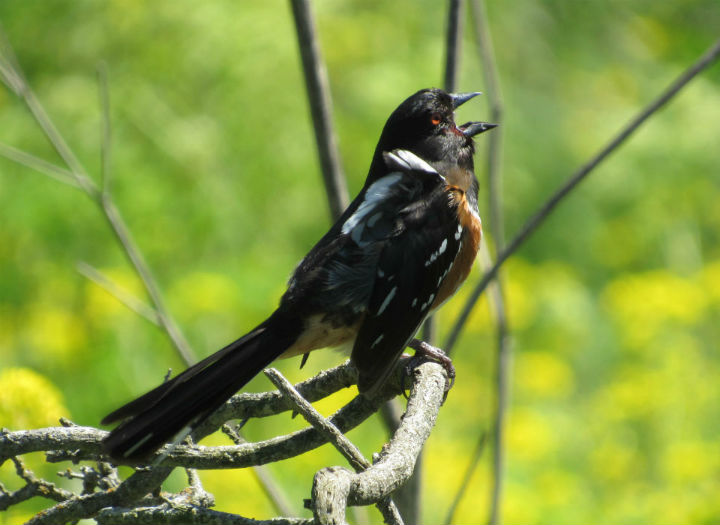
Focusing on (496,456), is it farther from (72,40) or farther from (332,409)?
(72,40)

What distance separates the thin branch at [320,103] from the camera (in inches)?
106

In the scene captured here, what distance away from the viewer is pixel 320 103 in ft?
9.11

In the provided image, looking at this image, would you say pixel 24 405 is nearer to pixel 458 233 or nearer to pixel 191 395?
pixel 191 395

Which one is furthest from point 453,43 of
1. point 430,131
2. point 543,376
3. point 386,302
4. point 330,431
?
point 543,376

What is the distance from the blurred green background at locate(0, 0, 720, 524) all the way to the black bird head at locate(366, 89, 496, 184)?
1.75m

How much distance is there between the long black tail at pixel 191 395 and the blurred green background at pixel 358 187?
5.03 feet

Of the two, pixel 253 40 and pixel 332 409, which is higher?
pixel 253 40

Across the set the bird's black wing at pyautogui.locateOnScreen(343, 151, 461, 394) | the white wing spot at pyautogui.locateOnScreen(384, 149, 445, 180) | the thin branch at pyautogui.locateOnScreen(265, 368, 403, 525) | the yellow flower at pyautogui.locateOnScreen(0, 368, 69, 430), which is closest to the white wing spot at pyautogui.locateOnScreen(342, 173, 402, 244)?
the bird's black wing at pyautogui.locateOnScreen(343, 151, 461, 394)

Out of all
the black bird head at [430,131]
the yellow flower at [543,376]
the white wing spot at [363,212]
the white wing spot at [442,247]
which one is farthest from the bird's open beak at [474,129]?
the yellow flower at [543,376]

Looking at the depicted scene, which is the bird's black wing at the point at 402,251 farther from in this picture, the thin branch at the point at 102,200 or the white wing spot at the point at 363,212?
the thin branch at the point at 102,200

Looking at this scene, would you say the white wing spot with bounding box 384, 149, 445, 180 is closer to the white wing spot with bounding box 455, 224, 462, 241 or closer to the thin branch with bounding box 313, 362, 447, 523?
the white wing spot with bounding box 455, 224, 462, 241

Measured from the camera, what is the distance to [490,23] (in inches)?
333

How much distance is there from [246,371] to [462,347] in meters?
4.29

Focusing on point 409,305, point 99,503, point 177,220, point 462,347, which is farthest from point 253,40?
point 99,503
